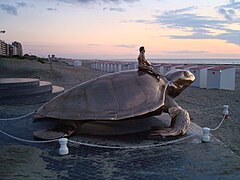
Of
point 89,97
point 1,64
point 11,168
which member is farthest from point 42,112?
point 1,64

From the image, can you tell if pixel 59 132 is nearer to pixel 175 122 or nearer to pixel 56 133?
pixel 56 133

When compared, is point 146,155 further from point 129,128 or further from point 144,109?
point 129,128

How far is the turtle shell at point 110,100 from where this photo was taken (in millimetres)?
6227

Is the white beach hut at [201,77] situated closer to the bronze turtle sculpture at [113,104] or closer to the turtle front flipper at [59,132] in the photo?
the bronze turtle sculpture at [113,104]

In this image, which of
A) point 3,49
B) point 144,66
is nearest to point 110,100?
point 144,66

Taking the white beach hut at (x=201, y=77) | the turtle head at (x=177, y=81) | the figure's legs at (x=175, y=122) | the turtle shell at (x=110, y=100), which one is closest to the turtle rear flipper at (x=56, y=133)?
the turtle shell at (x=110, y=100)

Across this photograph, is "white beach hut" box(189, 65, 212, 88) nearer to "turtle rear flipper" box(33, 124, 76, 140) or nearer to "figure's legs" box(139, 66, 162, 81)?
"figure's legs" box(139, 66, 162, 81)

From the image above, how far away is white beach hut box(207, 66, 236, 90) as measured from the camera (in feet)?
67.0

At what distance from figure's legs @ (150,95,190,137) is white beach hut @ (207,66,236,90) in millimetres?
14495

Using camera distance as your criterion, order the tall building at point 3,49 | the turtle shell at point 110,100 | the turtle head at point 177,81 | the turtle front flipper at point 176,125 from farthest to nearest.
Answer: the tall building at point 3,49, the turtle head at point 177,81, the turtle front flipper at point 176,125, the turtle shell at point 110,100

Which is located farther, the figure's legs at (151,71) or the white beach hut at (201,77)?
the white beach hut at (201,77)

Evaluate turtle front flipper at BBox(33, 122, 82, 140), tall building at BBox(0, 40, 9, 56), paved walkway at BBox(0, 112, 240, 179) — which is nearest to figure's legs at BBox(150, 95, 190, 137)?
paved walkway at BBox(0, 112, 240, 179)

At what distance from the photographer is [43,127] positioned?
24.1 ft

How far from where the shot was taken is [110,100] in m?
6.39
